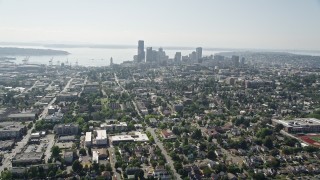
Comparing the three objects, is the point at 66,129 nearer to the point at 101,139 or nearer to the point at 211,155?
the point at 101,139

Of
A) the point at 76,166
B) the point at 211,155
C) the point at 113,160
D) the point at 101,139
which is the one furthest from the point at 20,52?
the point at 211,155

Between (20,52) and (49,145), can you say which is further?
(20,52)

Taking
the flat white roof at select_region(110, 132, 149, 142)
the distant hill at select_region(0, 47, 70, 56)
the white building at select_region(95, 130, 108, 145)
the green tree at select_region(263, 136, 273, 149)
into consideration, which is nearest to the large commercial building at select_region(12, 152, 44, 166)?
the white building at select_region(95, 130, 108, 145)

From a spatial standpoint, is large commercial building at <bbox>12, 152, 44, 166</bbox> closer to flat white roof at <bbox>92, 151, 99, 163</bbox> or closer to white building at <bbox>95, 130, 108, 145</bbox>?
flat white roof at <bbox>92, 151, 99, 163</bbox>

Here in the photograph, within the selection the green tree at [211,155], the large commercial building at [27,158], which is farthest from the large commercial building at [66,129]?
the green tree at [211,155]

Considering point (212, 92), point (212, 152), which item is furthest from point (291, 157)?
point (212, 92)

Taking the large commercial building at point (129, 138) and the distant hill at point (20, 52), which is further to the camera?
the distant hill at point (20, 52)

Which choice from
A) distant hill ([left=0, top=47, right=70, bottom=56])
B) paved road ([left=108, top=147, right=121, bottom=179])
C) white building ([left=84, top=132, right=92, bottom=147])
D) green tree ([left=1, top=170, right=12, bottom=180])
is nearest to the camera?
green tree ([left=1, top=170, right=12, bottom=180])

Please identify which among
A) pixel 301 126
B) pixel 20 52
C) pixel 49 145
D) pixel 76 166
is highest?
pixel 20 52

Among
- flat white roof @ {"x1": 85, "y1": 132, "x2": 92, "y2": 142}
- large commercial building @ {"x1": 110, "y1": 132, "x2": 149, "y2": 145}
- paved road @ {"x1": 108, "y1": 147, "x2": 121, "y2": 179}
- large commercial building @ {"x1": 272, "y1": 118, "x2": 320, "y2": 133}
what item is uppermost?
large commercial building @ {"x1": 272, "y1": 118, "x2": 320, "y2": 133}

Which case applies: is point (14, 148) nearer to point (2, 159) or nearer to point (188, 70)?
point (2, 159)

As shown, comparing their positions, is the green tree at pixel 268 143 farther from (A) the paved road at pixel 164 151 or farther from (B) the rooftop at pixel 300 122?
(A) the paved road at pixel 164 151
